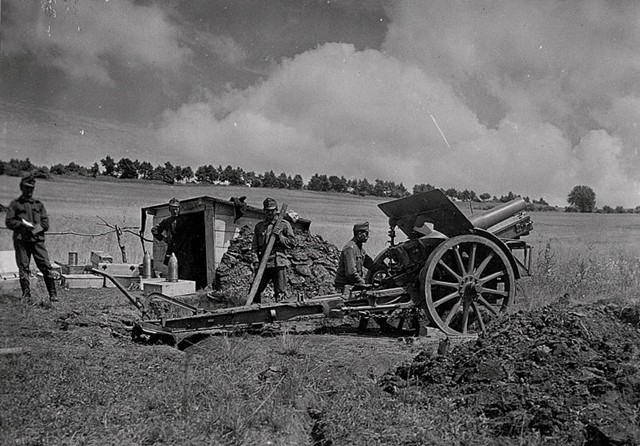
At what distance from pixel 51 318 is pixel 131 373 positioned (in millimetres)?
2918

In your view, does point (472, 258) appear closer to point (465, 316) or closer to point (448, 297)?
point (448, 297)

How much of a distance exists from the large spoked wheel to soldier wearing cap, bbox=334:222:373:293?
3.47ft

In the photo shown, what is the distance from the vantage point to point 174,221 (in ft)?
41.4

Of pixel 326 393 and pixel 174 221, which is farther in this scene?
pixel 174 221

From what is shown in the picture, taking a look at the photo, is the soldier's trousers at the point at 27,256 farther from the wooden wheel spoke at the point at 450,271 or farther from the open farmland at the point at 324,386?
the wooden wheel spoke at the point at 450,271

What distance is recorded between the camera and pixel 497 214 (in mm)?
7805

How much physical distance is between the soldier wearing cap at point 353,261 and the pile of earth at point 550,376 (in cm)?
237

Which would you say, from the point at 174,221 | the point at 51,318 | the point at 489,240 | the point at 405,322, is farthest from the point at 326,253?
the point at 51,318

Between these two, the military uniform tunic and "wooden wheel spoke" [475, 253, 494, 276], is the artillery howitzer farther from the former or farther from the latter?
the military uniform tunic

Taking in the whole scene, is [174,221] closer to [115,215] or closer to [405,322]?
[405,322]

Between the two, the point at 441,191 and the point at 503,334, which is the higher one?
the point at 441,191

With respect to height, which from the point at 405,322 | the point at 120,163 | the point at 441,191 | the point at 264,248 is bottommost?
the point at 405,322

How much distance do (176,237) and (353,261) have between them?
672cm

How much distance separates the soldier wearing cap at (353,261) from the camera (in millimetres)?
7641
